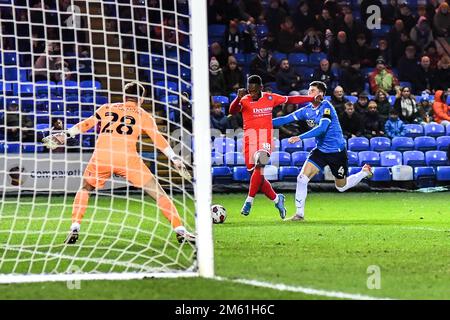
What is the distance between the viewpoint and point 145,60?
18.7 metres

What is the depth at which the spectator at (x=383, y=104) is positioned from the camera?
64.5 ft

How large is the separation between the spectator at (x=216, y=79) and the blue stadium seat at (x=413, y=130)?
367 centimetres

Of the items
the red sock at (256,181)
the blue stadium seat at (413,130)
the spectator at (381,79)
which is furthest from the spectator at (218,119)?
the red sock at (256,181)

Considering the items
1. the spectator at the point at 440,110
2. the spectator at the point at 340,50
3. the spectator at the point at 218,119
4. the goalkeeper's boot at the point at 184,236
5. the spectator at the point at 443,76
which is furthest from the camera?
the spectator at the point at 443,76

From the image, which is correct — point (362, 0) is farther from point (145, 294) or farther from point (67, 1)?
point (145, 294)

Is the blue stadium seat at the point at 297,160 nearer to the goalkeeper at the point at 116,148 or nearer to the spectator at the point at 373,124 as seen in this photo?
the spectator at the point at 373,124

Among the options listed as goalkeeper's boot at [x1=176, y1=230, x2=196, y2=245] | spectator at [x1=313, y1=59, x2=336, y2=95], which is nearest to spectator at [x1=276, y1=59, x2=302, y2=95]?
spectator at [x1=313, y1=59, x2=336, y2=95]

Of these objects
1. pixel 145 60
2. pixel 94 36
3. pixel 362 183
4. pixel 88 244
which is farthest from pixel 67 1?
pixel 88 244

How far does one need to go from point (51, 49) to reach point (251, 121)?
2.90 metres

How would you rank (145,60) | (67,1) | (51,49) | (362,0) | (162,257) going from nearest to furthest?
(162,257) → (51,49) → (67,1) → (145,60) → (362,0)

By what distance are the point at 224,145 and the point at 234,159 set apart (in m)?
0.34

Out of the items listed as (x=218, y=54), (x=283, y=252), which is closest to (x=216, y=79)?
(x=218, y=54)

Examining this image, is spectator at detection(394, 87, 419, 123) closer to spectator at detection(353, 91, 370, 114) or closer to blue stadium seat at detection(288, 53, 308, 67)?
spectator at detection(353, 91, 370, 114)

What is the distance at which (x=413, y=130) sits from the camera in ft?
65.7
